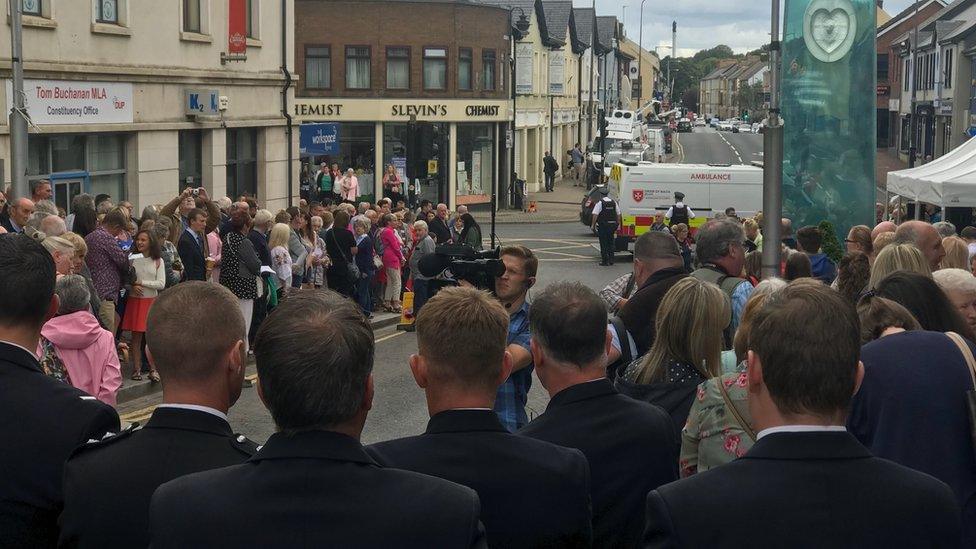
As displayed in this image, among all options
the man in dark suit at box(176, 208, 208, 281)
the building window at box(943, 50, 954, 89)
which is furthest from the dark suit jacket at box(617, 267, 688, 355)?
the building window at box(943, 50, 954, 89)

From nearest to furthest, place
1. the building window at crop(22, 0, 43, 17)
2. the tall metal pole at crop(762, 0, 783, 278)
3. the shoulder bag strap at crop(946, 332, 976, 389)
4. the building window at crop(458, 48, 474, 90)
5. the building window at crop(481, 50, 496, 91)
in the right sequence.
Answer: the shoulder bag strap at crop(946, 332, 976, 389), the tall metal pole at crop(762, 0, 783, 278), the building window at crop(22, 0, 43, 17), the building window at crop(458, 48, 474, 90), the building window at crop(481, 50, 496, 91)

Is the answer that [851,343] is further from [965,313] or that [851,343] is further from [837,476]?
[965,313]

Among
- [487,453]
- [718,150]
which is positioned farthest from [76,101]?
[718,150]

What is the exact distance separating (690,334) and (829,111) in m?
13.6

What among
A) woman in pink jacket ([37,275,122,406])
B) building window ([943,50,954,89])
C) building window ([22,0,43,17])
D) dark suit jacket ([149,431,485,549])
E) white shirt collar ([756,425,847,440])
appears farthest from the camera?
building window ([943,50,954,89])

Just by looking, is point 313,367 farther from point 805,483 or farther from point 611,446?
point 611,446

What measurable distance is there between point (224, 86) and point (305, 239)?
864 cm

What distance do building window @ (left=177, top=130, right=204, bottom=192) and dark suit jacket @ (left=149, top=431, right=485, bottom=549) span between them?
72.3 feet

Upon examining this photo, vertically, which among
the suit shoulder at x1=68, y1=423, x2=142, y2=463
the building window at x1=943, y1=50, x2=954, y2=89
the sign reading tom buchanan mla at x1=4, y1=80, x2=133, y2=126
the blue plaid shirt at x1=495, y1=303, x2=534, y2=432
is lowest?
the blue plaid shirt at x1=495, y1=303, x2=534, y2=432

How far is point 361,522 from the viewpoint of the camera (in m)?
2.82

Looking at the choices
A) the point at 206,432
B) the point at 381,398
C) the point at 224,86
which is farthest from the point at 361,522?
the point at 224,86

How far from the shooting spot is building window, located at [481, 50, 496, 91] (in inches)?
1921

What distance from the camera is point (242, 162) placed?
89.6 feet

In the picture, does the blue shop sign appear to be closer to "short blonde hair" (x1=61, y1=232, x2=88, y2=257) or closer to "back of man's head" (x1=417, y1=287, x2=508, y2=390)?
"short blonde hair" (x1=61, y1=232, x2=88, y2=257)
